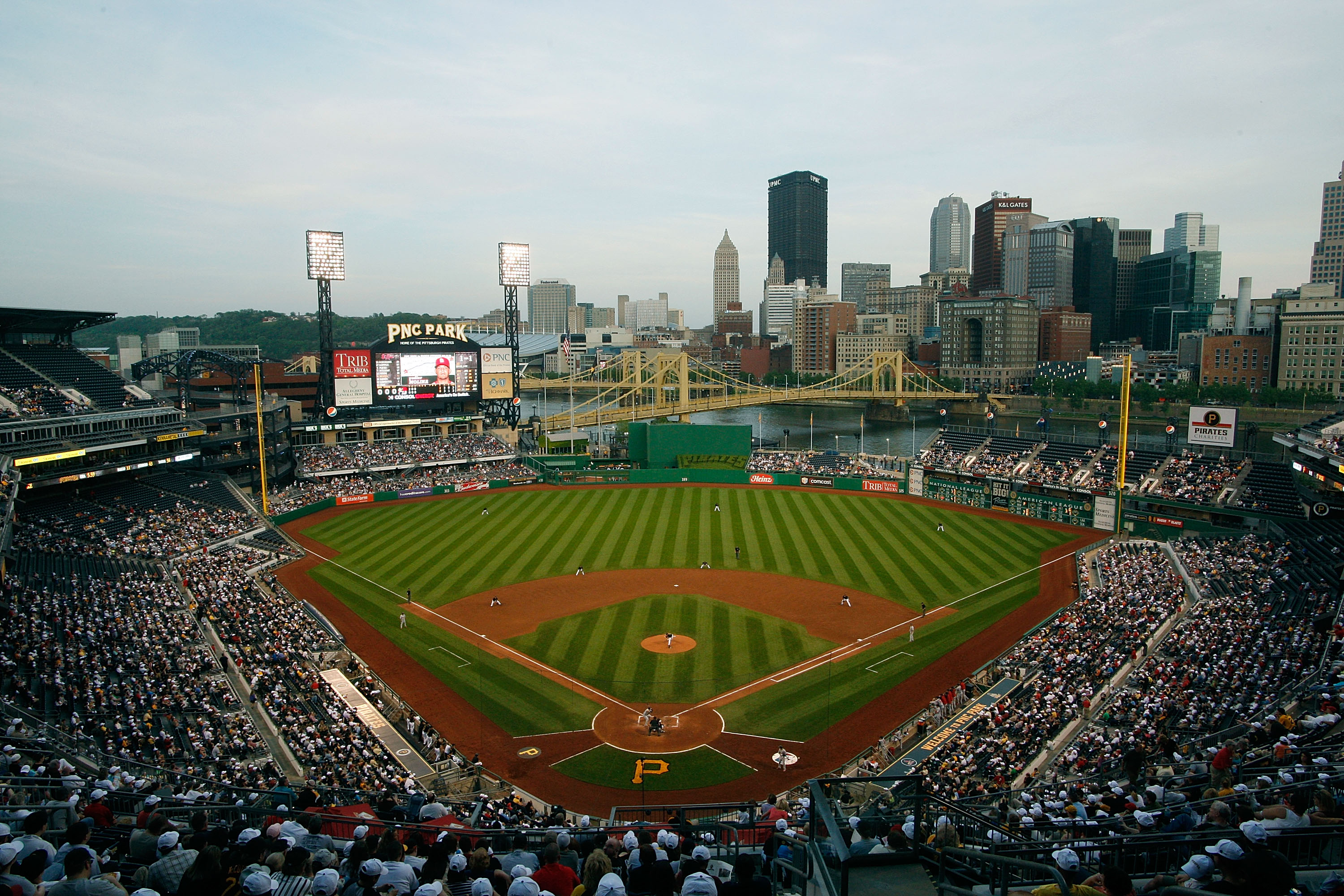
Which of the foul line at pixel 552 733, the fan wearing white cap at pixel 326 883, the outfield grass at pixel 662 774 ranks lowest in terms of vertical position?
the outfield grass at pixel 662 774

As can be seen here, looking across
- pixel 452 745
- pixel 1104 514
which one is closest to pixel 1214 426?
pixel 1104 514

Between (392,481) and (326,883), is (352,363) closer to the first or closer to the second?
(392,481)

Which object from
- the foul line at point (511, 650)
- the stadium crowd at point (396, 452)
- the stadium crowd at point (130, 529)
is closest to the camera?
the foul line at point (511, 650)

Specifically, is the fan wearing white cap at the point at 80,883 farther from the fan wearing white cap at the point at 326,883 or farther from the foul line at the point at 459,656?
the foul line at the point at 459,656

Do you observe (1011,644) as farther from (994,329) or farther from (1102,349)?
(1102,349)

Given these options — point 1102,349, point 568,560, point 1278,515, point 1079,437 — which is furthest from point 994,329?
point 568,560

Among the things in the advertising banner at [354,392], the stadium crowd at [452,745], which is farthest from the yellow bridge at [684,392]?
the stadium crowd at [452,745]

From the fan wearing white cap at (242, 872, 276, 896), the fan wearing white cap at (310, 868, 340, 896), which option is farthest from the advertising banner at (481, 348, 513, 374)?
the fan wearing white cap at (242, 872, 276, 896)
